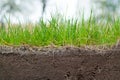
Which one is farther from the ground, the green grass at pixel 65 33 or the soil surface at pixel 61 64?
the green grass at pixel 65 33

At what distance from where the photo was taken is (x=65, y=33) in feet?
3.50

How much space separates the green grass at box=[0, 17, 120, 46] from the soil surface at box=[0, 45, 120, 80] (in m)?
0.11

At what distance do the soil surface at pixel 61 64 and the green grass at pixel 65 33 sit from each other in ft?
0.35

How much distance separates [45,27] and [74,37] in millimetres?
119

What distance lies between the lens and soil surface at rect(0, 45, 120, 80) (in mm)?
884

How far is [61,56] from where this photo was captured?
90cm

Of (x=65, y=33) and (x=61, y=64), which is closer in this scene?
(x=61, y=64)

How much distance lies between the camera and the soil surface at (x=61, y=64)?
2.90ft

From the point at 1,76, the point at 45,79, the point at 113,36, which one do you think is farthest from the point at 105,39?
the point at 1,76

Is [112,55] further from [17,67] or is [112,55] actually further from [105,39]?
[17,67]

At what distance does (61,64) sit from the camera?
898mm

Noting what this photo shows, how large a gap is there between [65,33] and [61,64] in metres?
0.19

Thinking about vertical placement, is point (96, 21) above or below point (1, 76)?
above

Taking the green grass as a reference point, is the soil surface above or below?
below
